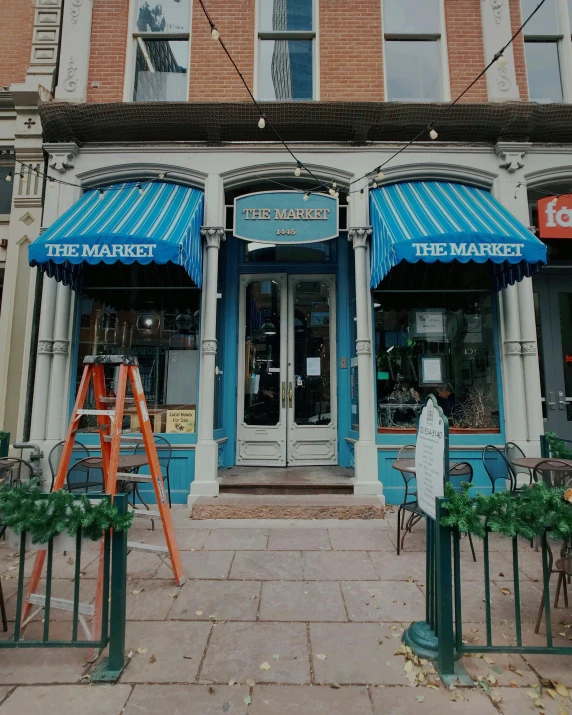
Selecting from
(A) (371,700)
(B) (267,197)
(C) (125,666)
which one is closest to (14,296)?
(B) (267,197)

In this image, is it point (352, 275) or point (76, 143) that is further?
point (352, 275)

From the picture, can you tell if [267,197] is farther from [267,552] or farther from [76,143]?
[267,552]

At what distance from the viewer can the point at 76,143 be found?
672 centimetres

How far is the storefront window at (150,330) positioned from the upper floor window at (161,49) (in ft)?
A: 9.98

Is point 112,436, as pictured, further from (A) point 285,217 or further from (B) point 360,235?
(B) point 360,235

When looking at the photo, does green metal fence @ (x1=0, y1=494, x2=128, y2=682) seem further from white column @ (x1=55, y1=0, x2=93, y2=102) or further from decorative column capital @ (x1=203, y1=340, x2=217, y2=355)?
white column @ (x1=55, y1=0, x2=93, y2=102)

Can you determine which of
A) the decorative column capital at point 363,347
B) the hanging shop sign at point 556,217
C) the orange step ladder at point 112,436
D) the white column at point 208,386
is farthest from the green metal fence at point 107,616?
the hanging shop sign at point 556,217

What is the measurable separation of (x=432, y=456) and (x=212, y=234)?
479cm

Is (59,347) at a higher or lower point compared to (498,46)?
lower

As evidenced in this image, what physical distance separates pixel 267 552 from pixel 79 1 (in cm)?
895

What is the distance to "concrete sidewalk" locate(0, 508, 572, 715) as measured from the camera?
2.46m

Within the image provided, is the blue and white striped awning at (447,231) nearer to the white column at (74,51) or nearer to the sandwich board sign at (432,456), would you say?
the sandwich board sign at (432,456)

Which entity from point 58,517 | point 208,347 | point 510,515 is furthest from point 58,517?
point 208,347

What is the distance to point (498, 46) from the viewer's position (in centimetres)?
691
